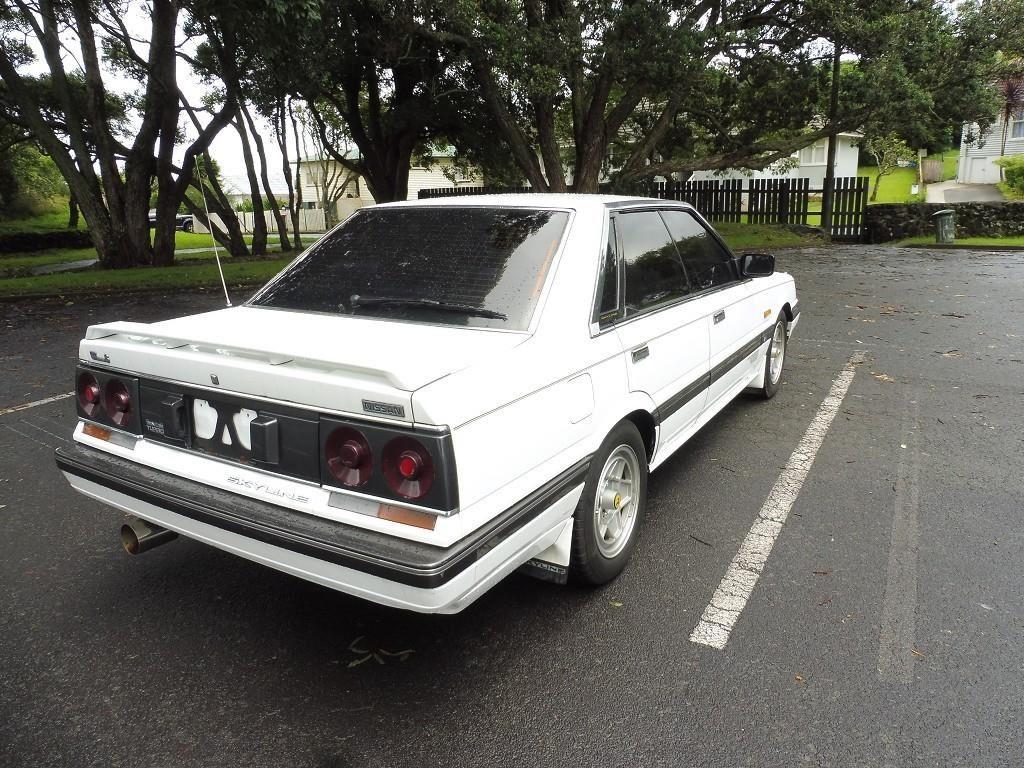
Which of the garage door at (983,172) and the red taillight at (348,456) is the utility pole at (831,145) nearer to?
the red taillight at (348,456)

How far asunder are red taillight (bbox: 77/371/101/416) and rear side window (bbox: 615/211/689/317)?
227cm

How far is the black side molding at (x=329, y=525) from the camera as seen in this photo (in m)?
2.25

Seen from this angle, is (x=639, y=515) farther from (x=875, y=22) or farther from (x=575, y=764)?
(x=875, y=22)

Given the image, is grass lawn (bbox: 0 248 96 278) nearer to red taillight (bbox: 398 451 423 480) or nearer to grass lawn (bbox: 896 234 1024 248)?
grass lawn (bbox: 896 234 1024 248)

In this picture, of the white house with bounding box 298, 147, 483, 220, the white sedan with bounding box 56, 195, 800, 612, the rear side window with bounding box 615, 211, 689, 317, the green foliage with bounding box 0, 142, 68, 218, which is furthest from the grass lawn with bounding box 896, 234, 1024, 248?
the green foliage with bounding box 0, 142, 68, 218

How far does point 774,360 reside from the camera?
6.03 m

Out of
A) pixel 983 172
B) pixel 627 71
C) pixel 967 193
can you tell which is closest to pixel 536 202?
pixel 627 71

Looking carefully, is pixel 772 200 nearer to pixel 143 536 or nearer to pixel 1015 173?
pixel 1015 173

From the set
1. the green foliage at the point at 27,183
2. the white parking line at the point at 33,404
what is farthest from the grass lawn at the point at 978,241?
the green foliage at the point at 27,183

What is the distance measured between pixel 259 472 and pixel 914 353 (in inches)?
272

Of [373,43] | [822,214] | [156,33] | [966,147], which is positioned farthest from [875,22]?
[966,147]

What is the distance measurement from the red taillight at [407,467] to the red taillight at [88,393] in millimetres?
1542

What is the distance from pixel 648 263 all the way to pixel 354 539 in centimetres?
214

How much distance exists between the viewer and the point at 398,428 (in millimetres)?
2277
